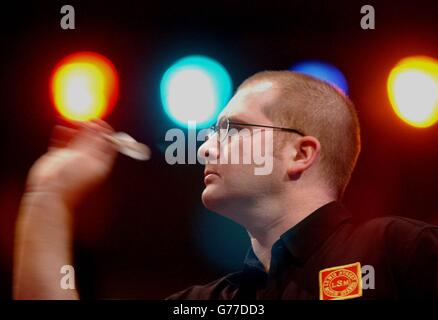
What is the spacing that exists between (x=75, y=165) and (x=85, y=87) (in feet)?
2.06

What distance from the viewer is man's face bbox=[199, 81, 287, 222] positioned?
5.02 feet

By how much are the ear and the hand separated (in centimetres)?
48

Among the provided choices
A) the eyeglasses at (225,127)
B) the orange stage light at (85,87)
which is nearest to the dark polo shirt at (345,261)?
the eyeglasses at (225,127)

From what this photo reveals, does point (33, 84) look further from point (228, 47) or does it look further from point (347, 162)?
point (347, 162)

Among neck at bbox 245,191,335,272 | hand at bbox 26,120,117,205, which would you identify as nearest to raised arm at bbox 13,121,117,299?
hand at bbox 26,120,117,205

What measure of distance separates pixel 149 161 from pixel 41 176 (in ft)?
2.14

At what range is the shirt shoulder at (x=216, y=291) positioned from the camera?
5.16 ft

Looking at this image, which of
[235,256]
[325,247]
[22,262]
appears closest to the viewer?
[22,262]

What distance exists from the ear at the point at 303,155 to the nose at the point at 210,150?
197mm

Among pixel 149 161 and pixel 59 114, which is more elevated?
pixel 59 114

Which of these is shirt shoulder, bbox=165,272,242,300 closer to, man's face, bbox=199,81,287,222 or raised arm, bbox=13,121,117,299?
man's face, bbox=199,81,287,222

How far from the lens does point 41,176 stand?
1.37 metres

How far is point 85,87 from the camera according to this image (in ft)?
6.40
